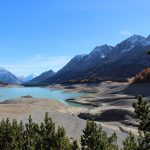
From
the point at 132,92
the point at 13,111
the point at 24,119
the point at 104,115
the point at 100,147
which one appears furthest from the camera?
the point at 132,92

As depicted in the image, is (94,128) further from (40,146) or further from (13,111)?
(13,111)

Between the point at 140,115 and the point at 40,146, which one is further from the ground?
the point at 140,115

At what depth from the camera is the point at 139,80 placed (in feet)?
423

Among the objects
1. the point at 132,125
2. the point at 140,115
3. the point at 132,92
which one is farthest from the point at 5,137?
the point at 132,92

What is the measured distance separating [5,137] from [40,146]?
3662 millimetres

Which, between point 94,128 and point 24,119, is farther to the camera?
point 24,119

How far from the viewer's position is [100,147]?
2362cm

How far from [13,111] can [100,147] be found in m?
44.2

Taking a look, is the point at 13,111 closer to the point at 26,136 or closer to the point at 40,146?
the point at 26,136

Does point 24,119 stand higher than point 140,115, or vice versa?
point 140,115

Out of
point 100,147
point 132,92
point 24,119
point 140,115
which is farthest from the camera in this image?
point 132,92

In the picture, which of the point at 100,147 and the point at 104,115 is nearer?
the point at 100,147

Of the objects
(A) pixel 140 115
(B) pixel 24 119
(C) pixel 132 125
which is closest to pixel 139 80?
(C) pixel 132 125

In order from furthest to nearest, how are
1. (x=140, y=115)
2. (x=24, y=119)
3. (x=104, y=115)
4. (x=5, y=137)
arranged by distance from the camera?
(x=104, y=115) < (x=24, y=119) < (x=5, y=137) < (x=140, y=115)
